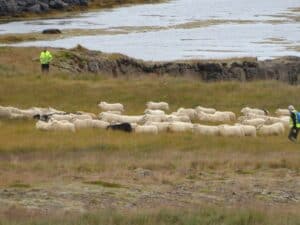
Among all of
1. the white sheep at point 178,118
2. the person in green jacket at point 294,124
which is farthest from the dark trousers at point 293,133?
the white sheep at point 178,118

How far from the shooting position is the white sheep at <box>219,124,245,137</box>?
99.8 feet

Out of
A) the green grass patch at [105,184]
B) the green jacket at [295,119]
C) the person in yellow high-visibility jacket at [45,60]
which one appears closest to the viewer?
the green grass patch at [105,184]

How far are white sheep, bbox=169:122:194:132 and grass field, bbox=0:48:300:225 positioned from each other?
0.65 meters

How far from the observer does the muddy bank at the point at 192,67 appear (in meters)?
53.0

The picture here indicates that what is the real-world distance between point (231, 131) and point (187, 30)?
230 ft

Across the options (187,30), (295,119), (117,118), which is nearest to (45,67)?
(117,118)

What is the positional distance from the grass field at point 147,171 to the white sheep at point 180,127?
0.65 metres

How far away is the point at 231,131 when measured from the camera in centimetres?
3048

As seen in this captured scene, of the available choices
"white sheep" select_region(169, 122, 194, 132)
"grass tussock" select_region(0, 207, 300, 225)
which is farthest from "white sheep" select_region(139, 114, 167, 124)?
"grass tussock" select_region(0, 207, 300, 225)

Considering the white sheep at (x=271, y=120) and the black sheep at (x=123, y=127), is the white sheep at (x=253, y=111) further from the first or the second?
the black sheep at (x=123, y=127)

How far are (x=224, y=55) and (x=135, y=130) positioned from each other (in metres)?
39.8

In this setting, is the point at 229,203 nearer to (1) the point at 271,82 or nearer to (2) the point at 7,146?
(2) the point at 7,146

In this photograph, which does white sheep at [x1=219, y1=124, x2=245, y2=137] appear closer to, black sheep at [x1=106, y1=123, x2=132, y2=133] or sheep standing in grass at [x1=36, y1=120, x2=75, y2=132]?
black sheep at [x1=106, y1=123, x2=132, y2=133]

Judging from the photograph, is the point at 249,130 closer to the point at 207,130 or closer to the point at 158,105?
the point at 207,130
